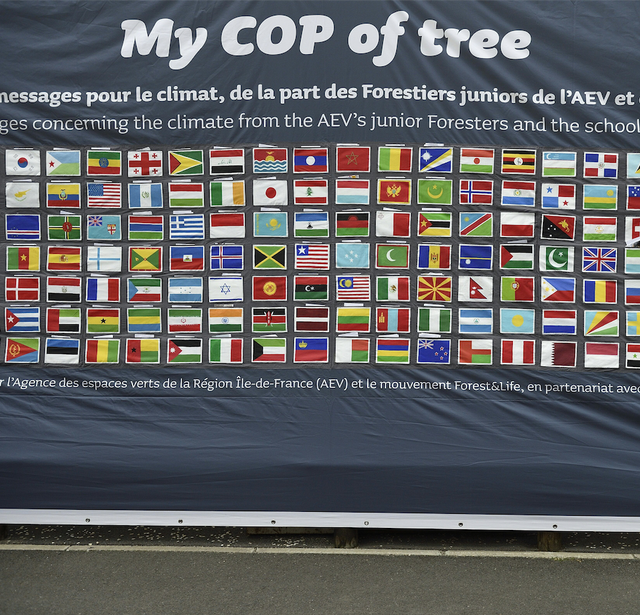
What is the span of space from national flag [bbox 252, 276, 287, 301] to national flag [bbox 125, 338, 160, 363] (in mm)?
643

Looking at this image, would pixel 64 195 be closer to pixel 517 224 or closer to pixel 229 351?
pixel 229 351

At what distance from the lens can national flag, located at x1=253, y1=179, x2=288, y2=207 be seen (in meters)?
3.99

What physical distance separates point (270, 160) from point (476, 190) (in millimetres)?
1173

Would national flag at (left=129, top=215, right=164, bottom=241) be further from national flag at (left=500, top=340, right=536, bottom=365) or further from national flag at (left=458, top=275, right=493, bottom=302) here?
national flag at (left=500, top=340, right=536, bottom=365)

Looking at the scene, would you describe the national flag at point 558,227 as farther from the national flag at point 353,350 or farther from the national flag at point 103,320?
the national flag at point 103,320

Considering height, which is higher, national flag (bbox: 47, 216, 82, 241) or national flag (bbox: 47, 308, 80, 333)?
national flag (bbox: 47, 216, 82, 241)

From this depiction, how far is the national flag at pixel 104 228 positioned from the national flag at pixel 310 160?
3.46 feet

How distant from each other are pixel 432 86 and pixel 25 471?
3.18 meters

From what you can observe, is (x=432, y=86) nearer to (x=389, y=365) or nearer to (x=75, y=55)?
(x=389, y=365)

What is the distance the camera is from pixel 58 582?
12.1ft

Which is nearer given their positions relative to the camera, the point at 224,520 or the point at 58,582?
the point at 58,582

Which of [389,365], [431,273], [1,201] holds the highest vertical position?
[1,201]

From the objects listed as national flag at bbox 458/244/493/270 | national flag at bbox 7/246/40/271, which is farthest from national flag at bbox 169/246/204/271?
national flag at bbox 458/244/493/270

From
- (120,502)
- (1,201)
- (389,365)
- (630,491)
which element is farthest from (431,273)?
(1,201)
